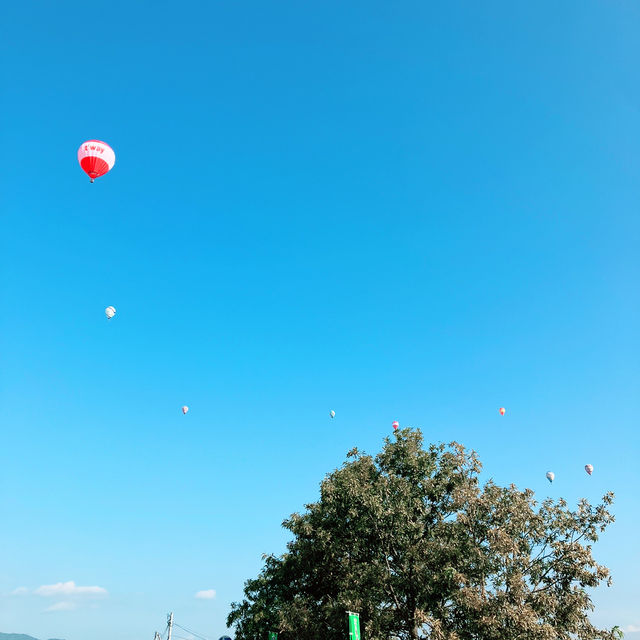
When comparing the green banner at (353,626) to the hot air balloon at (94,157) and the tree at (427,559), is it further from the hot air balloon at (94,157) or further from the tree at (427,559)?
the hot air balloon at (94,157)

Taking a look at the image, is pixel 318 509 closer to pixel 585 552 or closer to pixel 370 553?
pixel 370 553

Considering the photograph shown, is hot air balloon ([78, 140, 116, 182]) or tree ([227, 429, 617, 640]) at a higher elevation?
hot air balloon ([78, 140, 116, 182])

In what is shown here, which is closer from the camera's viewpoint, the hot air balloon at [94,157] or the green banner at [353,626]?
the green banner at [353,626]

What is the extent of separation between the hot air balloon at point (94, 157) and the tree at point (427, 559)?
17.5 meters

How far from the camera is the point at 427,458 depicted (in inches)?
921

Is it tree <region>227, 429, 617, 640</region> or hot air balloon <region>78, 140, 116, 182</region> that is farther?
hot air balloon <region>78, 140, 116, 182</region>

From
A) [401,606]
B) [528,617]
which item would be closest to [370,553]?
[401,606]

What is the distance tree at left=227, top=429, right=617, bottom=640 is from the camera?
728 inches

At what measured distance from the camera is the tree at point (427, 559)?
18.5m

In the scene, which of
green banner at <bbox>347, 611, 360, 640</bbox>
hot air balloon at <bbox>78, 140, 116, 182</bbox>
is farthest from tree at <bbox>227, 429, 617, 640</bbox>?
hot air balloon at <bbox>78, 140, 116, 182</bbox>

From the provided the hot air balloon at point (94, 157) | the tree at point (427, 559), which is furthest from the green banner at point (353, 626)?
the hot air balloon at point (94, 157)

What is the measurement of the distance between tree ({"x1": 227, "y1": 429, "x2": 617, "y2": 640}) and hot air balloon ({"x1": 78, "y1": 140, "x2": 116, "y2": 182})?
57.5 feet

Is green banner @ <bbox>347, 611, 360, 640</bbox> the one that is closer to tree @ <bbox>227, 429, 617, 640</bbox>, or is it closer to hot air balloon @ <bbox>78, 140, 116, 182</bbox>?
tree @ <bbox>227, 429, 617, 640</bbox>

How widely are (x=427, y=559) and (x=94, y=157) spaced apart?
22.0 meters
